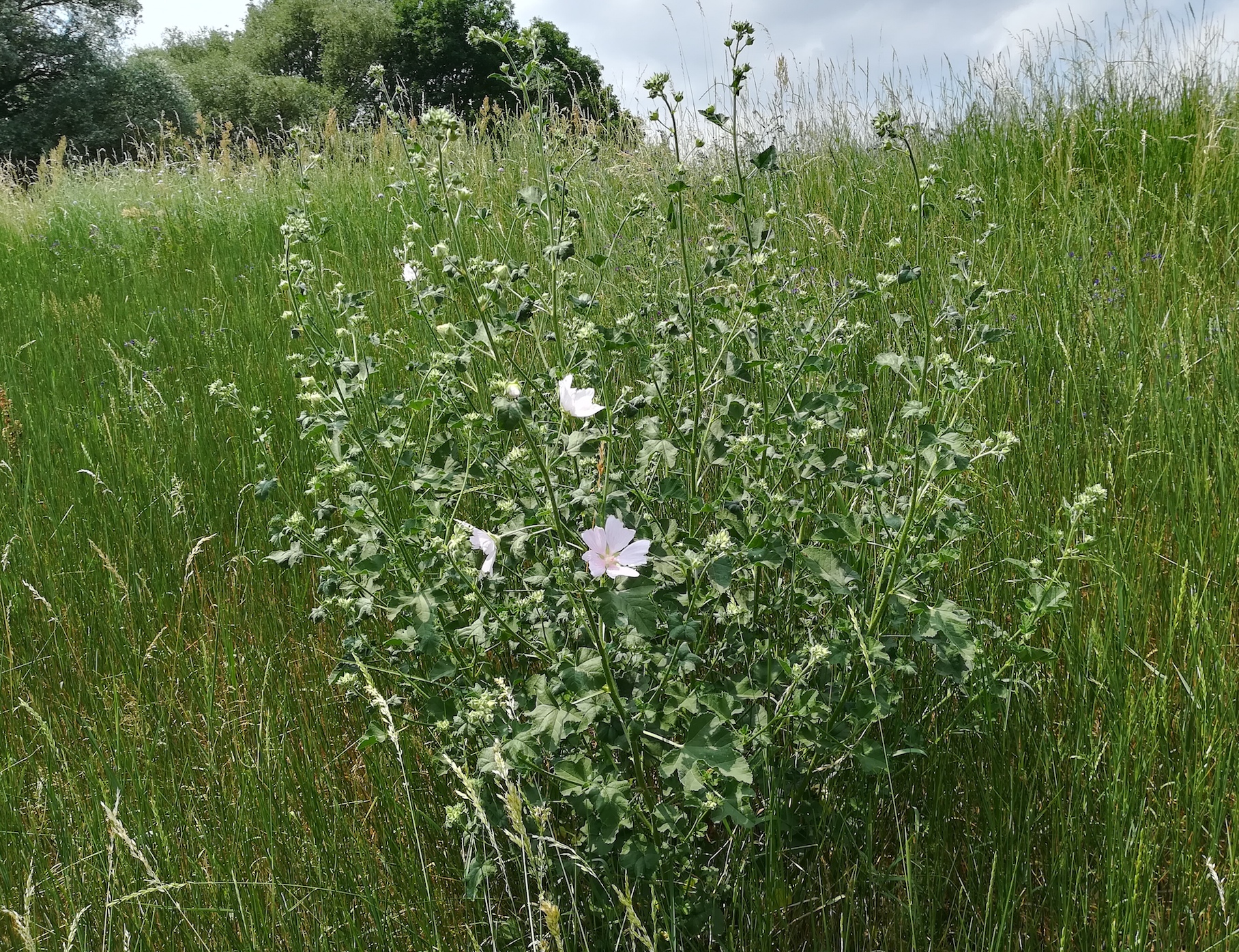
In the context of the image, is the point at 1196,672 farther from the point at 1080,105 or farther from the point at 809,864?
the point at 1080,105

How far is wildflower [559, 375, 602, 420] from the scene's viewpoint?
3.55 feet

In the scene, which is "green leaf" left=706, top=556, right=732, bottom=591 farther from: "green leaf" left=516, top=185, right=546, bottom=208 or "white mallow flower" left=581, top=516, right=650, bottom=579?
"green leaf" left=516, top=185, right=546, bottom=208

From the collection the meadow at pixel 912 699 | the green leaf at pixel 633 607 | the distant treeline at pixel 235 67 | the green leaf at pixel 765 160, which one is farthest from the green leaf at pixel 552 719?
the distant treeline at pixel 235 67

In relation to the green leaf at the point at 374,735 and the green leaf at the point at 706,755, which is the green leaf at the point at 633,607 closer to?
the green leaf at the point at 706,755

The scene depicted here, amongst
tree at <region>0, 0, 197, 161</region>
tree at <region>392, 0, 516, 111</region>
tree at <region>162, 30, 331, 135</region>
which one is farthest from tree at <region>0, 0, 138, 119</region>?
tree at <region>392, 0, 516, 111</region>

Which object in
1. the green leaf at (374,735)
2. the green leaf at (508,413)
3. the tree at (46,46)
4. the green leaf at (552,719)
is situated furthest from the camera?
the tree at (46,46)

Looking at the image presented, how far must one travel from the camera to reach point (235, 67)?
32.6m

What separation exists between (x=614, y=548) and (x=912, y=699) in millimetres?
795

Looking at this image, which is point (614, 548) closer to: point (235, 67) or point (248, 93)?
point (248, 93)

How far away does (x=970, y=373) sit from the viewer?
2.40 meters

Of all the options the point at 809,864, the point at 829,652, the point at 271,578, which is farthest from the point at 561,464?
the point at 271,578

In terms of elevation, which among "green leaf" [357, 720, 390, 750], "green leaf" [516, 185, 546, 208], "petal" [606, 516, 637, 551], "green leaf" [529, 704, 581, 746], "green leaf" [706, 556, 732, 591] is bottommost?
"green leaf" [357, 720, 390, 750]

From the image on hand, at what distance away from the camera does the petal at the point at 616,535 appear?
3.34 ft

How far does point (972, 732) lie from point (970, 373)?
1.36 meters
